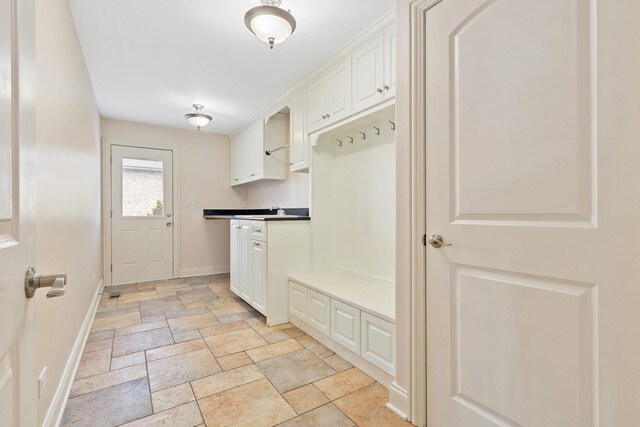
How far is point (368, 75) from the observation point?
224cm

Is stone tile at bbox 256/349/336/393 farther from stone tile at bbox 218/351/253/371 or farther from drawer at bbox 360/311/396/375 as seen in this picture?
drawer at bbox 360/311/396/375

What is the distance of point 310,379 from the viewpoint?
6.27ft

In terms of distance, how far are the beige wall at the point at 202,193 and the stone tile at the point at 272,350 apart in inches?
119

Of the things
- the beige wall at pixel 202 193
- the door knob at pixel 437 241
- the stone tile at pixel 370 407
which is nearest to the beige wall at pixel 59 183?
the stone tile at pixel 370 407

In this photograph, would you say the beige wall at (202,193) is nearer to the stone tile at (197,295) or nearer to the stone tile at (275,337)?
the stone tile at (197,295)

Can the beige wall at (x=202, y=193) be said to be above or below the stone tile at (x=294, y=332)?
above

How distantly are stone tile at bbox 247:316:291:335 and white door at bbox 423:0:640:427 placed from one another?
5.21 ft

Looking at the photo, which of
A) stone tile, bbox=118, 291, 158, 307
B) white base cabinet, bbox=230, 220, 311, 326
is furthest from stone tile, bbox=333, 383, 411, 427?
stone tile, bbox=118, 291, 158, 307

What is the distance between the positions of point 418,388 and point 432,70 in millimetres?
1489

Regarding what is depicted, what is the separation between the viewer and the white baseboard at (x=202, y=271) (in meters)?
4.84

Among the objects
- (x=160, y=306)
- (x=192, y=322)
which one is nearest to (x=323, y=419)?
(x=192, y=322)

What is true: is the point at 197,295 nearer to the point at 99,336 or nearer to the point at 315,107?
the point at 99,336

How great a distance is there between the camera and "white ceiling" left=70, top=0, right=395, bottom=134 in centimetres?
202

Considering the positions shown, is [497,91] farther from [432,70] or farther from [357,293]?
[357,293]
